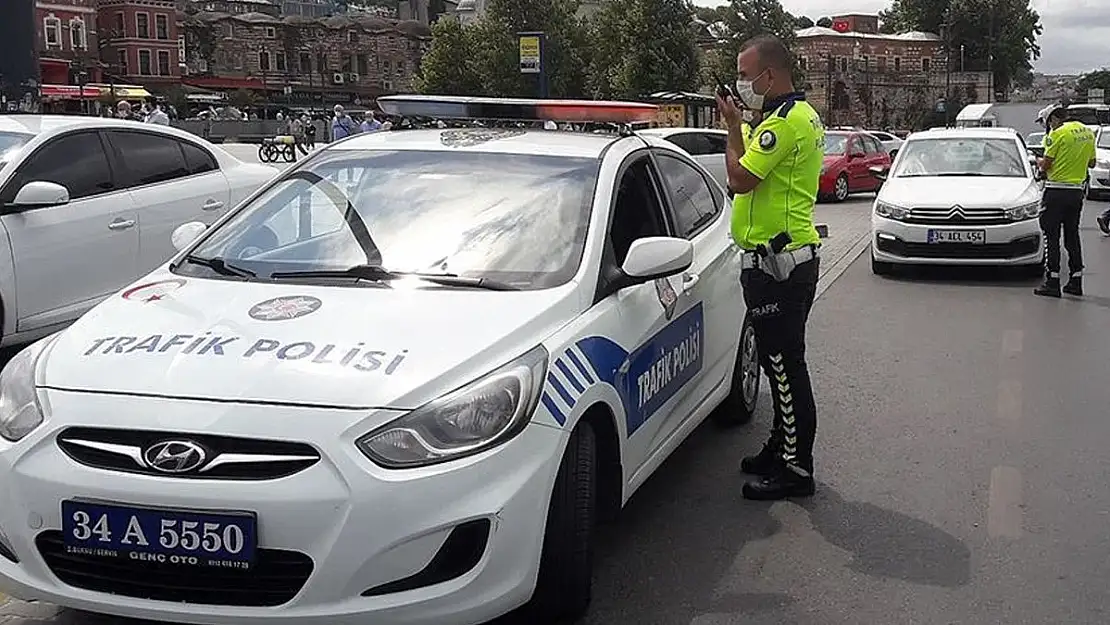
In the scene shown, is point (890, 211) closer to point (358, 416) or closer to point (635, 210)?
point (635, 210)

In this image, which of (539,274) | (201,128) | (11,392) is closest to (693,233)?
(539,274)

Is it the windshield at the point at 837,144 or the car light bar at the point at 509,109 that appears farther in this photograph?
the windshield at the point at 837,144

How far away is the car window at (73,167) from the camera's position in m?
7.56

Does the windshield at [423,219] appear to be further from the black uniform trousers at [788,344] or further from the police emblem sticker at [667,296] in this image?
the black uniform trousers at [788,344]

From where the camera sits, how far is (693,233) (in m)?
5.59

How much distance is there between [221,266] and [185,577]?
1513 mm

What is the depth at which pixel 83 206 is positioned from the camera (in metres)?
7.77

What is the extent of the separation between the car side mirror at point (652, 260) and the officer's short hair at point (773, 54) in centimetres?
102

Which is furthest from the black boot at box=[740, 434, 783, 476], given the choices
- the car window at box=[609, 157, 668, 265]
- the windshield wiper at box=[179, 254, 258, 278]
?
the windshield wiper at box=[179, 254, 258, 278]

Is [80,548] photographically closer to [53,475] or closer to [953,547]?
[53,475]

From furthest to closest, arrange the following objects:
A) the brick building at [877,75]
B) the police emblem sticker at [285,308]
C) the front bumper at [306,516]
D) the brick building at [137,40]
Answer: the brick building at [877,75], the brick building at [137,40], the police emblem sticker at [285,308], the front bumper at [306,516]

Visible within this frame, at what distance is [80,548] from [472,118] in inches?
116

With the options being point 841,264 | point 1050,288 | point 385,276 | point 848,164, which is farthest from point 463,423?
A: point 848,164

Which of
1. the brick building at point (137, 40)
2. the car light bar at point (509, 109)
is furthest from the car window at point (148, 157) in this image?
the brick building at point (137, 40)
